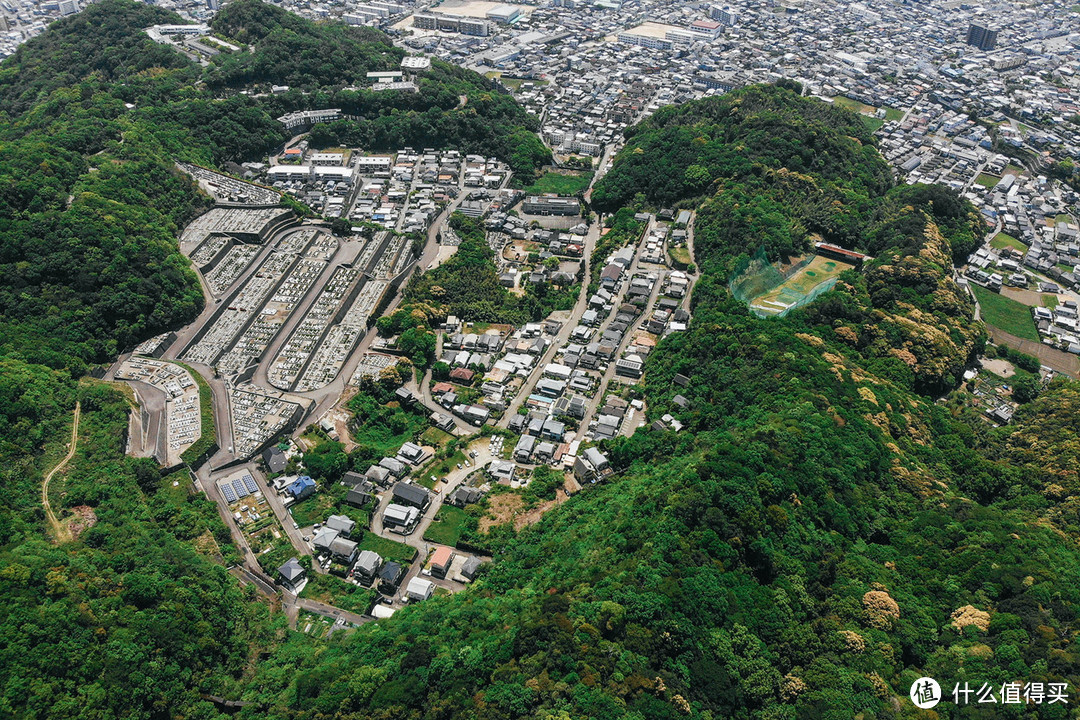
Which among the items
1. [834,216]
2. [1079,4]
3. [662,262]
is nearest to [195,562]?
[662,262]

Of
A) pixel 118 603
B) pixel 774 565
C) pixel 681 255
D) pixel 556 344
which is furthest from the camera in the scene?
pixel 681 255

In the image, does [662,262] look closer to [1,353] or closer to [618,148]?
[618,148]

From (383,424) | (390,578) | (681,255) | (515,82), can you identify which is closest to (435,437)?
(383,424)

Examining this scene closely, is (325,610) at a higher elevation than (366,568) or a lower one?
lower

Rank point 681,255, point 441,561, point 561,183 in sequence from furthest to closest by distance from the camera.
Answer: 1. point 561,183
2. point 681,255
3. point 441,561

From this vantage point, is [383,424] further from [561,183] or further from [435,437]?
[561,183]

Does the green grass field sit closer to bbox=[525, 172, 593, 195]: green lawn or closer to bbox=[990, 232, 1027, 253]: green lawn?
bbox=[525, 172, 593, 195]: green lawn

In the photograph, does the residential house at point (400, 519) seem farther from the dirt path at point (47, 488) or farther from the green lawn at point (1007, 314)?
the green lawn at point (1007, 314)

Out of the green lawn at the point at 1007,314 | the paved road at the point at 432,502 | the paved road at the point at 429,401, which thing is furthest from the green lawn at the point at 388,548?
the green lawn at the point at 1007,314
